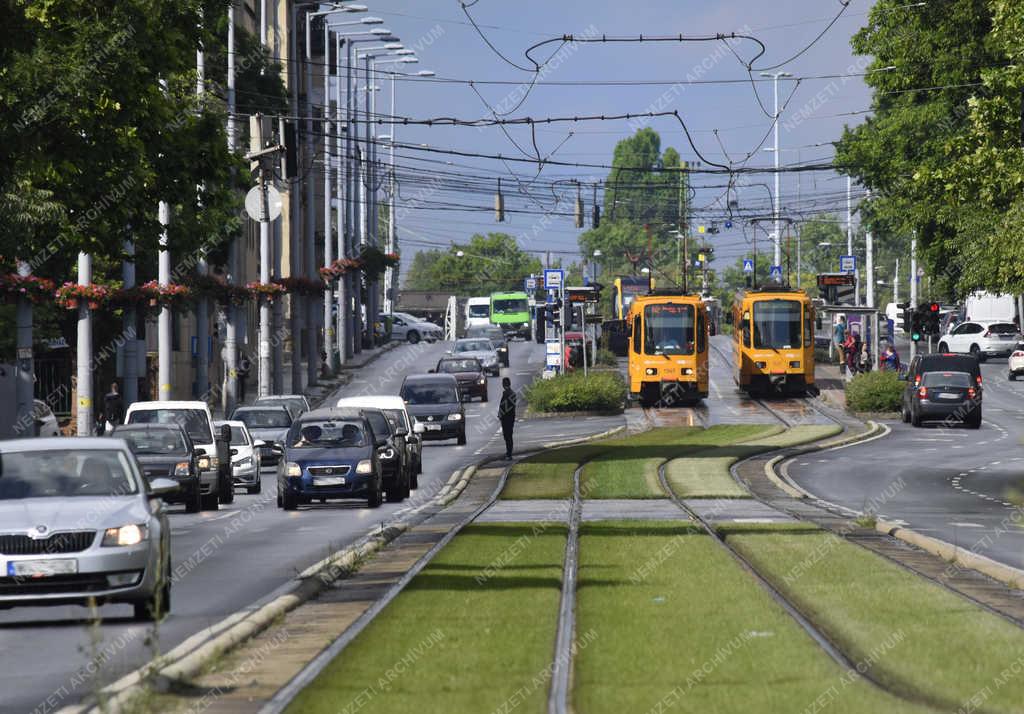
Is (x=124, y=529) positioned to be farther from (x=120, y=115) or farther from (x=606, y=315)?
(x=606, y=315)

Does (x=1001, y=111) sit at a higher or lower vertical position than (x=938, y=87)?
lower

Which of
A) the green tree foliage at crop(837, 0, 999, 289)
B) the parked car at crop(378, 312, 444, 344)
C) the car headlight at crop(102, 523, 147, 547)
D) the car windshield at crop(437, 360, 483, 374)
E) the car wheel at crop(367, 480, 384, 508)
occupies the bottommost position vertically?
the car wheel at crop(367, 480, 384, 508)

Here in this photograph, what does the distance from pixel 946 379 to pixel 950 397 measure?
0.59 m

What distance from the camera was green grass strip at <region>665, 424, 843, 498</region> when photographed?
107ft

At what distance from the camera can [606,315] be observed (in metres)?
163

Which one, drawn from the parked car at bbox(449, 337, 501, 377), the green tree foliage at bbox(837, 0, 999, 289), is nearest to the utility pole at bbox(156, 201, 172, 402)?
the green tree foliage at bbox(837, 0, 999, 289)

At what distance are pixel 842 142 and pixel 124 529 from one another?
2213 inches

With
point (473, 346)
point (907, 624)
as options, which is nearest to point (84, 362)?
point (907, 624)

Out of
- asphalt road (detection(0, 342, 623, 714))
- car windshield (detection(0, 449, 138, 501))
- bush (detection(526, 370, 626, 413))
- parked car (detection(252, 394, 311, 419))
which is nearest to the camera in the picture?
asphalt road (detection(0, 342, 623, 714))

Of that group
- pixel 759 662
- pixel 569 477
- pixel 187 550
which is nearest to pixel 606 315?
pixel 569 477

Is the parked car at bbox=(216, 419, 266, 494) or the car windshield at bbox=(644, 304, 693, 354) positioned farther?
the car windshield at bbox=(644, 304, 693, 354)

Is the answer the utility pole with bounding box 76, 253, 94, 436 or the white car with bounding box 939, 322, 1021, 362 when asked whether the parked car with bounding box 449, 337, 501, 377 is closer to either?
the white car with bounding box 939, 322, 1021, 362

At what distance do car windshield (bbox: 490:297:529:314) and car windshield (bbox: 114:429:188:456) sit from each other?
89.3 m

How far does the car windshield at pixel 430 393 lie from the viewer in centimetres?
4962
